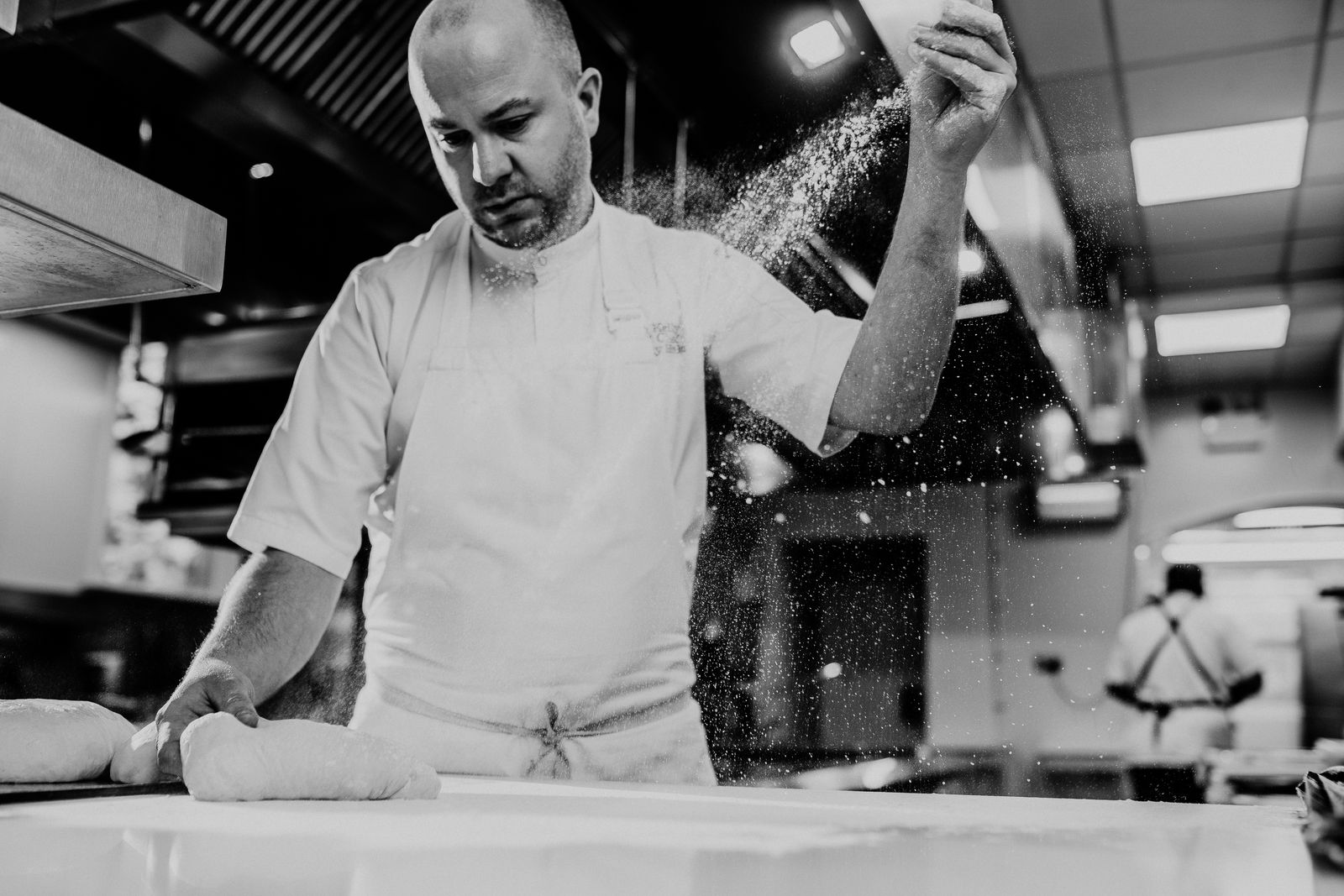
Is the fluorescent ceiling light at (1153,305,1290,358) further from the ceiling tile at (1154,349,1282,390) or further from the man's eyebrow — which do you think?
the man's eyebrow

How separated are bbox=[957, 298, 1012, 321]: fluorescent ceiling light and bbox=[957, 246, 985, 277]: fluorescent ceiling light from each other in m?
0.03

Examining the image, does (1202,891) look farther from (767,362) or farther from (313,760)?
(767,362)

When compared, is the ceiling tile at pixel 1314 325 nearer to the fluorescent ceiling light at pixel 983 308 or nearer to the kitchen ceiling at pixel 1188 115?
the kitchen ceiling at pixel 1188 115

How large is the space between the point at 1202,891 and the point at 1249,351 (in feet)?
3.06

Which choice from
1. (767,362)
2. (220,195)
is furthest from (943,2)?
(220,195)

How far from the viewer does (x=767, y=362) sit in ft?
4.02

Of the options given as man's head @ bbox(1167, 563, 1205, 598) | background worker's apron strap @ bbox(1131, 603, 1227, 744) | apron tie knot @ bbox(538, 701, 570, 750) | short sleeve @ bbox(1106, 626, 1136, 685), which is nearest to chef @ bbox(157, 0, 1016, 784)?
apron tie knot @ bbox(538, 701, 570, 750)

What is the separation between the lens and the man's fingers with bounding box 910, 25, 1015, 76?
1.02 metres

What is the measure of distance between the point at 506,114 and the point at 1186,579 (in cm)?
191

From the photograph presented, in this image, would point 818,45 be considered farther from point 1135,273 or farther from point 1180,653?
point 1180,653

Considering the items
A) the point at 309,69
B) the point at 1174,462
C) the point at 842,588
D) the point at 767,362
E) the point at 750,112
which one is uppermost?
the point at 309,69

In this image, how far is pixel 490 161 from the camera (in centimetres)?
120

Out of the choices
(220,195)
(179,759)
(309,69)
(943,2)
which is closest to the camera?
(179,759)

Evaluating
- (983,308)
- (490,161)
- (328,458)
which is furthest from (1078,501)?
(328,458)
